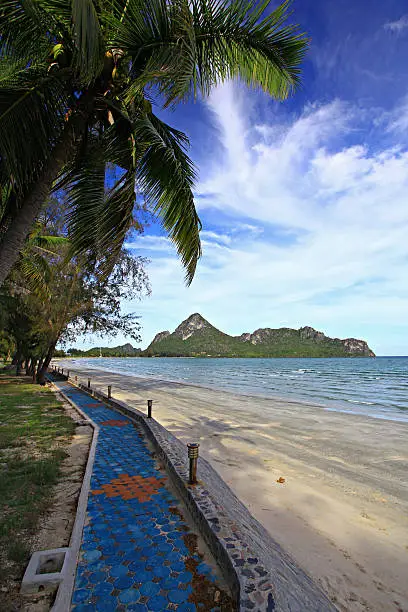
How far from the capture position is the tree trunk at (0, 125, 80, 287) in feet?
11.1

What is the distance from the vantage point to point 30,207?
362 cm

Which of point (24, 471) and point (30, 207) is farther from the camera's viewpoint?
point (24, 471)

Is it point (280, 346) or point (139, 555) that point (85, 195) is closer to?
point (139, 555)

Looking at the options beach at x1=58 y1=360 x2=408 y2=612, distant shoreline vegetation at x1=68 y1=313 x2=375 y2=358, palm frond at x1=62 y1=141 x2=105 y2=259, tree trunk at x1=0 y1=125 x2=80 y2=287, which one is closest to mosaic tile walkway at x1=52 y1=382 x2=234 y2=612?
beach at x1=58 y1=360 x2=408 y2=612

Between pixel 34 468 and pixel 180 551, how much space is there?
371 cm

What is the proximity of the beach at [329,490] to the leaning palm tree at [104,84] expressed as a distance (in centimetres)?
483

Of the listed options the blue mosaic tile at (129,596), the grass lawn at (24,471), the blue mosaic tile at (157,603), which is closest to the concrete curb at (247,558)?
the blue mosaic tile at (157,603)

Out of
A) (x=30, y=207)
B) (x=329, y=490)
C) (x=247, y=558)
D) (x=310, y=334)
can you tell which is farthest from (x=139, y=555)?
(x=310, y=334)

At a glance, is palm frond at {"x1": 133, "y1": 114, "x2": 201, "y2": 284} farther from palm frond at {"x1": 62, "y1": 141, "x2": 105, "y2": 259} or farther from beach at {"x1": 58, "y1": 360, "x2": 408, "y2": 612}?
beach at {"x1": 58, "y1": 360, "x2": 408, "y2": 612}

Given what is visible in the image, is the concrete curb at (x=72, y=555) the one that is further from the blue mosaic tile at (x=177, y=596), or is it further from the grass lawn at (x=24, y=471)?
the blue mosaic tile at (x=177, y=596)

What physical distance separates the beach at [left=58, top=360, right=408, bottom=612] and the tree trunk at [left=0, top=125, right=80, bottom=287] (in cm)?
492

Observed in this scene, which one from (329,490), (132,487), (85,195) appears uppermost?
(85,195)

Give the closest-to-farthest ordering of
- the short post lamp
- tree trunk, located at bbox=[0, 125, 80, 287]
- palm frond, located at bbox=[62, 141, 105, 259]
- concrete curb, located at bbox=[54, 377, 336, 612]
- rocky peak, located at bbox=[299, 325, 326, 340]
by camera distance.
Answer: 1. concrete curb, located at bbox=[54, 377, 336, 612]
2. tree trunk, located at bbox=[0, 125, 80, 287]
3. palm frond, located at bbox=[62, 141, 105, 259]
4. the short post lamp
5. rocky peak, located at bbox=[299, 325, 326, 340]

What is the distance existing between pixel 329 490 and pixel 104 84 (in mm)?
8048
